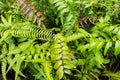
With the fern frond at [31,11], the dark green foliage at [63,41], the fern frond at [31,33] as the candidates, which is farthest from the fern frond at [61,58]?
the fern frond at [31,11]

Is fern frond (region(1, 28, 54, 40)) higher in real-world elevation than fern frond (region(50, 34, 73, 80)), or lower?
higher

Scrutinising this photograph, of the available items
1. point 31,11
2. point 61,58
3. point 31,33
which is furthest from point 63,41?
point 31,11

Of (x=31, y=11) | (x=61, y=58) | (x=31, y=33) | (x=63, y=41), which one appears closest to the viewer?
(x=61, y=58)

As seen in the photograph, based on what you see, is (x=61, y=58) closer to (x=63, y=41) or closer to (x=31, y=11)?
(x=63, y=41)

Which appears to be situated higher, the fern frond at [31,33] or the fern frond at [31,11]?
the fern frond at [31,11]

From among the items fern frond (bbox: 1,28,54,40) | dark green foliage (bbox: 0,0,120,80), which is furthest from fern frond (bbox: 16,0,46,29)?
fern frond (bbox: 1,28,54,40)

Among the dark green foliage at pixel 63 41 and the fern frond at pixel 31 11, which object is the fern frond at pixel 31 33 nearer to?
the dark green foliage at pixel 63 41

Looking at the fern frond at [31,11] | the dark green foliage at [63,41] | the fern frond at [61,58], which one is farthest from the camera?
the fern frond at [31,11]

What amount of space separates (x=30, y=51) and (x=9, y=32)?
1.06 feet

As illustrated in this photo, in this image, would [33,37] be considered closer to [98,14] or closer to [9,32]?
[9,32]

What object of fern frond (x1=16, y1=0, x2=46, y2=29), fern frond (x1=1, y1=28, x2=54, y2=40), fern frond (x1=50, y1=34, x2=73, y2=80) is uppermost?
fern frond (x1=16, y1=0, x2=46, y2=29)

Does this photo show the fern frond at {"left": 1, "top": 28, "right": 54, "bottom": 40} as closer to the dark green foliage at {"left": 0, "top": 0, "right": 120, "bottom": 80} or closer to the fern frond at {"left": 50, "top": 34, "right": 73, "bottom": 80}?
the dark green foliage at {"left": 0, "top": 0, "right": 120, "bottom": 80}

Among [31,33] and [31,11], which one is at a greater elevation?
[31,11]

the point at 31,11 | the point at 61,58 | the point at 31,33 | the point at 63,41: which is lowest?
the point at 61,58
